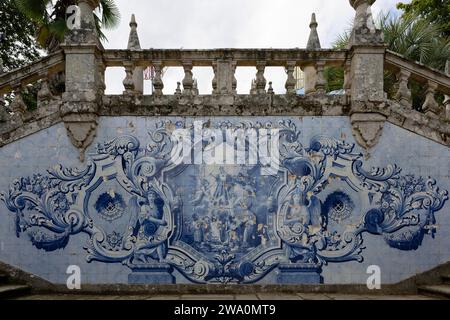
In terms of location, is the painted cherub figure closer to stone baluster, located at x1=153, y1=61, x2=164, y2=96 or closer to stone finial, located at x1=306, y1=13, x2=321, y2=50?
stone baluster, located at x1=153, y1=61, x2=164, y2=96

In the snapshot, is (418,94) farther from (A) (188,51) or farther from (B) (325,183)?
(A) (188,51)

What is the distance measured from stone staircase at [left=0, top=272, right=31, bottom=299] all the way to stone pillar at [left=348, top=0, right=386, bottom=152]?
589 cm

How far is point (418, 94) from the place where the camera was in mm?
12836

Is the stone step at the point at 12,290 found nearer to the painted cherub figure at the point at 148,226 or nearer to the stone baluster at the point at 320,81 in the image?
the painted cherub figure at the point at 148,226

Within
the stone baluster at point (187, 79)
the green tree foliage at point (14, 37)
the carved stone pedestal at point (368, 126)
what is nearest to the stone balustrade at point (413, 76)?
the carved stone pedestal at point (368, 126)

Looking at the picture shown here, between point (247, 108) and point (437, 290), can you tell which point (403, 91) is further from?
point (437, 290)

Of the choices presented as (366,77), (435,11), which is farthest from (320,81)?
(435,11)

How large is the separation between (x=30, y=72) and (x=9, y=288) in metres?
3.56

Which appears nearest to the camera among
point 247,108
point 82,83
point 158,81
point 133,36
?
point 82,83

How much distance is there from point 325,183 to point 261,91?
1.93 m

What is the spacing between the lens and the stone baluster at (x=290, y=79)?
6641 millimetres

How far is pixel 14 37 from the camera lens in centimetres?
1761

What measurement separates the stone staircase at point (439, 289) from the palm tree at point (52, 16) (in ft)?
33.5
